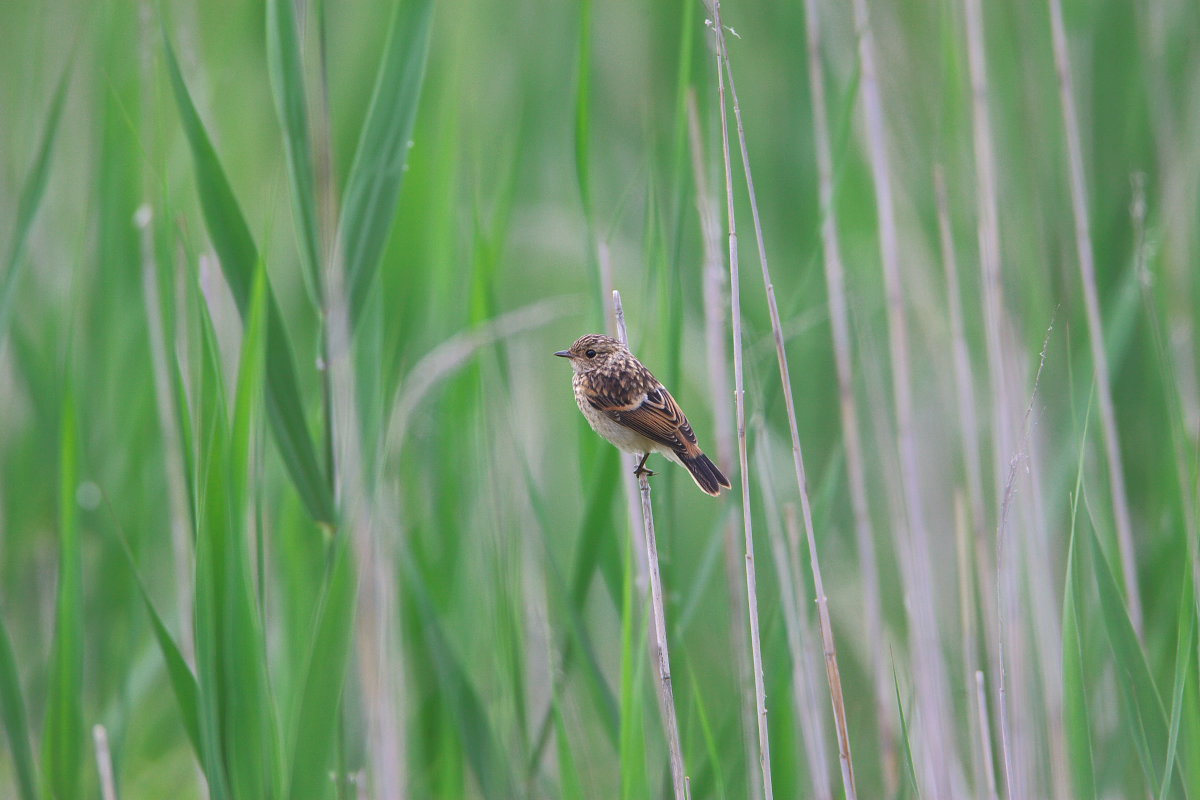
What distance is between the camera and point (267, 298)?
6.61 ft

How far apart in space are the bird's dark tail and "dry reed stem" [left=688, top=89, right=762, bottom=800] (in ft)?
0.21

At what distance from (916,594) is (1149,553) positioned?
934 millimetres

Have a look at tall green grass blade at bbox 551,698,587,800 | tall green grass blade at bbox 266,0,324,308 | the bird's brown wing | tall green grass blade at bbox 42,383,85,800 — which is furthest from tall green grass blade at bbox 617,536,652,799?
tall green grass blade at bbox 42,383,85,800

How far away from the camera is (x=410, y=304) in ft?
8.42

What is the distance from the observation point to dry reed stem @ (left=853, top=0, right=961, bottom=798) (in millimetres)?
2375

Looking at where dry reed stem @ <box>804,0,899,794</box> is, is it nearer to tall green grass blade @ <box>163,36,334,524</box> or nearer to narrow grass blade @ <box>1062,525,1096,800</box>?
narrow grass blade @ <box>1062,525,1096,800</box>

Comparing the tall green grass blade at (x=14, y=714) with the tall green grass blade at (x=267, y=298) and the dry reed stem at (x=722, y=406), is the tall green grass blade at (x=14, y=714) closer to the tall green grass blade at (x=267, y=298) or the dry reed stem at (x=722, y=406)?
the tall green grass blade at (x=267, y=298)

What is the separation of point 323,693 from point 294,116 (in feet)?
3.24

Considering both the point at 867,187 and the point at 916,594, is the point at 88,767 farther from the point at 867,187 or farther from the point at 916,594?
the point at 867,187

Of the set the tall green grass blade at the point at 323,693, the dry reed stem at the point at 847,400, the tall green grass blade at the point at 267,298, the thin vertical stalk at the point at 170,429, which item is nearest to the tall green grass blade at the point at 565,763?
the tall green grass blade at the point at 323,693

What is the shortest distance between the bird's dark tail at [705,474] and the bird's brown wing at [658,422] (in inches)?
0.8

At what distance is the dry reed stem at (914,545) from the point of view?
2.38 meters

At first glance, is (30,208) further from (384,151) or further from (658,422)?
(658,422)

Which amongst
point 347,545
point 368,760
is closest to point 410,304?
point 347,545
